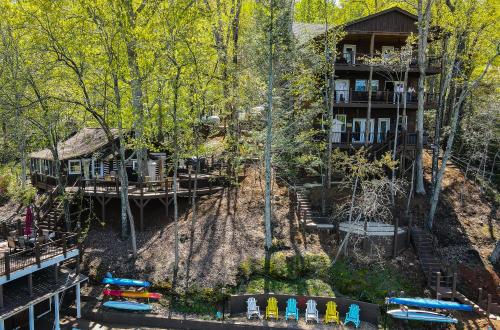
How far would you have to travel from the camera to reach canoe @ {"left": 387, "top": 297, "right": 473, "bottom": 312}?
17422 millimetres

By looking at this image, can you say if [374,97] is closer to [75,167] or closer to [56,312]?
[75,167]

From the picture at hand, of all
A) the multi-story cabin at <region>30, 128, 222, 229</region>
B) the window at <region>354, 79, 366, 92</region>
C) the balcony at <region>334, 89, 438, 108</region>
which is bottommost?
the multi-story cabin at <region>30, 128, 222, 229</region>

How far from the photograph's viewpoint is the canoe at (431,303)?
17.4 metres

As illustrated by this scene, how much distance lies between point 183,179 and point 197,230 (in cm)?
407

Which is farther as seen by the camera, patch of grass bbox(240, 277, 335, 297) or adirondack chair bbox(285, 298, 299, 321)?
patch of grass bbox(240, 277, 335, 297)

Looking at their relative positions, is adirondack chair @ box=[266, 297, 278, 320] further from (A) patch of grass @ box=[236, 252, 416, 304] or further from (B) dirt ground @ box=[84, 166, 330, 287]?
(B) dirt ground @ box=[84, 166, 330, 287]

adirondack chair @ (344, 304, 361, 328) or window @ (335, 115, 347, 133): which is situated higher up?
window @ (335, 115, 347, 133)

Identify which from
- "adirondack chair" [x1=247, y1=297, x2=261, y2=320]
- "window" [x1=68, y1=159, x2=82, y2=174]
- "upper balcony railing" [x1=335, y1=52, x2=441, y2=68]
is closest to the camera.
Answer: "adirondack chair" [x1=247, y1=297, x2=261, y2=320]

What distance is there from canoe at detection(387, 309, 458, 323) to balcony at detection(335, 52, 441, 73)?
15374mm

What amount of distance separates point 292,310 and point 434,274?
7241 millimetres

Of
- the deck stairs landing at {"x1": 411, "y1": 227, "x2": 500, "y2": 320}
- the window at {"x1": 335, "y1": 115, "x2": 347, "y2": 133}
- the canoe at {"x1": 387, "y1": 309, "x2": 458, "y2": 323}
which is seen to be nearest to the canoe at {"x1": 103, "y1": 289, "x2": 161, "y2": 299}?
the canoe at {"x1": 387, "y1": 309, "x2": 458, "y2": 323}

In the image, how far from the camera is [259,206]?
2498cm

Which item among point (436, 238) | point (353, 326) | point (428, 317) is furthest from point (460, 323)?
point (436, 238)

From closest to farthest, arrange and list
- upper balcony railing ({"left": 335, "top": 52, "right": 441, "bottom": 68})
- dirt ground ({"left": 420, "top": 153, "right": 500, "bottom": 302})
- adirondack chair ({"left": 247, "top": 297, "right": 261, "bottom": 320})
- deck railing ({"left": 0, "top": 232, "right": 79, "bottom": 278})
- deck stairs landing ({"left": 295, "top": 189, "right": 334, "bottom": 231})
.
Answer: deck railing ({"left": 0, "top": 232, "right": 79, "bottom": 278}) → adirondack chair ({"left": 247, "top": 297, "right": 261, "bottom": 320}) → dirt ground ({"left": 420, "top": 153, "right": 500, "bottom": 302}) → deck stairs landing ({"left": 295, "top": 189, "right": 334, "bottom": 231}) → upper balcony railing ({"left": 335, "top": 52, "right": 441, "bottom": 68})
